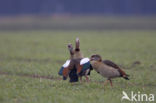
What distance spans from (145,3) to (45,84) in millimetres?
59062

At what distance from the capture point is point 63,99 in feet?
27.9

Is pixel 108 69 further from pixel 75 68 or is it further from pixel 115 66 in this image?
pixel 75 68

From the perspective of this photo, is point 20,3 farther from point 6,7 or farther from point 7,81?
point 7,81

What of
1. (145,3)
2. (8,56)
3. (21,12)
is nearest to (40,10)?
(21,12)

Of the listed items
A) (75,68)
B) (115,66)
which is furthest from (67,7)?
(115,66)

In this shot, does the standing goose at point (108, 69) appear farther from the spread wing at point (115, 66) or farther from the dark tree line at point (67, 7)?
the dark tree line at point (67, 7)

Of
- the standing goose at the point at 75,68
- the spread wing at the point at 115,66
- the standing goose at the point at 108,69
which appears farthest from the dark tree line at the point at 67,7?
the spread wing at the point at 115,66

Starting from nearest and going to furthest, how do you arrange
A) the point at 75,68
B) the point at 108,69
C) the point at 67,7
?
the point at 108,69, the point at 75,68, the point at 67,7

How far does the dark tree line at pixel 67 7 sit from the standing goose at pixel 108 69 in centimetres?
5917

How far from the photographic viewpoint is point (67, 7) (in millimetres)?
69562

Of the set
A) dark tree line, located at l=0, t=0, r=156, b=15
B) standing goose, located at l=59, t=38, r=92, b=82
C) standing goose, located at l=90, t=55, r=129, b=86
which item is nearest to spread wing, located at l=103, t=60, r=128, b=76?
standing goose, located at l=90, t=55, r=129, b=86

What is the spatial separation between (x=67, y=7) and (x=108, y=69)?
60626 mm

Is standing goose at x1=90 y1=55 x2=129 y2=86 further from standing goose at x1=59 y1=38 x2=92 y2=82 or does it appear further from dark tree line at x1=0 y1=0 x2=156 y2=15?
dark tree line at x1=0 y1=0 x2=156 y2=15

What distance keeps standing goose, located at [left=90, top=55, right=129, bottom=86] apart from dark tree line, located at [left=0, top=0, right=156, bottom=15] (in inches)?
2329
